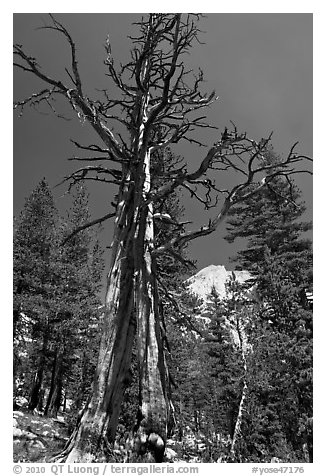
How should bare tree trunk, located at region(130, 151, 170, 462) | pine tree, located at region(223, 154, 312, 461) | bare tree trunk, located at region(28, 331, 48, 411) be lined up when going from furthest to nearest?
bare tree trunk, located at region(28, 331, 48, 411) → pine tree, located at region(223, 154, 312, 461) → bare tree trunk, located at region(130, 151, 170, 462)

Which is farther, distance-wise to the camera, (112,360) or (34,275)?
(34,275)

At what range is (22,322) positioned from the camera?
1911cm

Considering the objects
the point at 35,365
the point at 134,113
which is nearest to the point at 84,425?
the point at 134,113

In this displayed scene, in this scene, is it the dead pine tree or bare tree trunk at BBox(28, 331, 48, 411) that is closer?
the dead pine tree

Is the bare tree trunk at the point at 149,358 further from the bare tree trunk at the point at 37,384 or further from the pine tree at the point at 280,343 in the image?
the bare tree trunk at the point at 37,384

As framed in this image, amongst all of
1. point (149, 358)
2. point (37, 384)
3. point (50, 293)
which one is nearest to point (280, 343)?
point (149, 358)

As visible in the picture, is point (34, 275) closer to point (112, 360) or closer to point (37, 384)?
point (37, 384)

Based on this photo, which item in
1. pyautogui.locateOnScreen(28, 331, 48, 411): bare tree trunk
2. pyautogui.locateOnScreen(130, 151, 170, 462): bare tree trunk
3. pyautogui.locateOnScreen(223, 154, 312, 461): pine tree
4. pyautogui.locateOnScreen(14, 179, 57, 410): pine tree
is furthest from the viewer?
pyautogui.locateOnScreen(28, 331, 48, 411): bare tree trunk

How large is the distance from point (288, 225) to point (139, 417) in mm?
18902

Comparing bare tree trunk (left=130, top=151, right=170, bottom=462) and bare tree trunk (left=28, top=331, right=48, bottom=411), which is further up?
bare tree trunk (left=130, top=151, right=170, bottom=462)

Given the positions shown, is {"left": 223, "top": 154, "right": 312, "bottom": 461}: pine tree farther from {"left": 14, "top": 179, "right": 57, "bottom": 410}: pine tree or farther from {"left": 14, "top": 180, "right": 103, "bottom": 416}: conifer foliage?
{"left": 14, "top": 179, "right": 57, "bottom": 410}: pine tree

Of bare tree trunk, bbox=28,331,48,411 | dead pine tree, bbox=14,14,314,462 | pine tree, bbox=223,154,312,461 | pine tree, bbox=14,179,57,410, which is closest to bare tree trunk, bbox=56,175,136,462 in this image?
dead pine tree, bbox=14,14,314,462

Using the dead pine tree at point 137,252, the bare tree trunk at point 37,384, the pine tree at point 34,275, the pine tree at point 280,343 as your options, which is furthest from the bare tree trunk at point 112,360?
the bare tree trunk at point 37,384

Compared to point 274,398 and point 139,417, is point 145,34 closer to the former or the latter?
point 139,417
